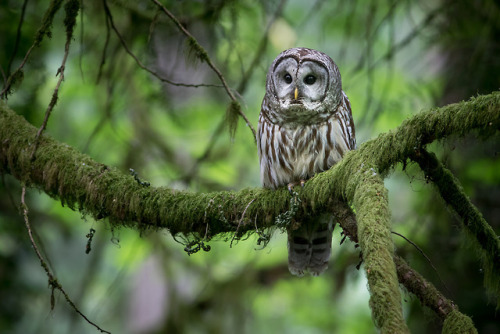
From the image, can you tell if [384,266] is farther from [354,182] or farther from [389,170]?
[389,170]

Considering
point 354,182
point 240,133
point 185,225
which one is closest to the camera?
point 354,182

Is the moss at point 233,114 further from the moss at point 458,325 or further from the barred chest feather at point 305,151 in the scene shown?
the moss at point 458,325

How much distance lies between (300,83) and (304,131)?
0.37m

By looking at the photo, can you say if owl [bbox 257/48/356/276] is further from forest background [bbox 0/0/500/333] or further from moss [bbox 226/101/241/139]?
moss [bbox 226/101/241/139]

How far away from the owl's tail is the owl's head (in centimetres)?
83

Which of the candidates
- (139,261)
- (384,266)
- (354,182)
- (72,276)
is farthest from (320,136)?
Answer: (72,276)

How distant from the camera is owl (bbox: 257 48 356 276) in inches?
145

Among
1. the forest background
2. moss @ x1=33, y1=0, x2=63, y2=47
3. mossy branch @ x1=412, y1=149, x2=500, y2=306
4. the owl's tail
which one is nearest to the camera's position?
mossy branch @ x1=412, y1=149, x2=500, y2=306

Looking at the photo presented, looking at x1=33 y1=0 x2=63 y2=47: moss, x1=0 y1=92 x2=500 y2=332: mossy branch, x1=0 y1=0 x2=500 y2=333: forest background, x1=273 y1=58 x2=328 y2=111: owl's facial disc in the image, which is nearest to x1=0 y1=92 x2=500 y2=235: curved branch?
x1=0 y1=92 x2=500 y2=332: mossy branch

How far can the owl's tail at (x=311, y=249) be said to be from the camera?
4.02 m

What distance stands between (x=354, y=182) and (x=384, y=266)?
641 mm

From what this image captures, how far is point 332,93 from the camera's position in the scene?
3.83m

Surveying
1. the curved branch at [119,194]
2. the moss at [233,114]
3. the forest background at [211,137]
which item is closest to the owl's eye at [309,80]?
the forest background at [211,137]

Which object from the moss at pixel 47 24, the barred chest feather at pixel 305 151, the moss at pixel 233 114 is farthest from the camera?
the barred chest feather at pixel 305 151
